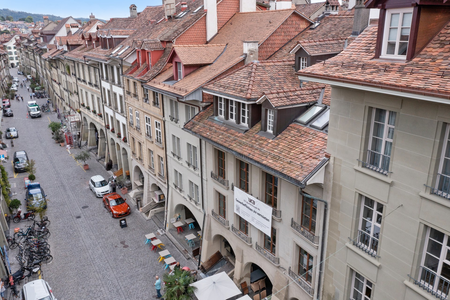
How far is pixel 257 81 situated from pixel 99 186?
85.4ft

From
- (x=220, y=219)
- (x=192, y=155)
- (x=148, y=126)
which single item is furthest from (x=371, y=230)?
(x=148, y=126)

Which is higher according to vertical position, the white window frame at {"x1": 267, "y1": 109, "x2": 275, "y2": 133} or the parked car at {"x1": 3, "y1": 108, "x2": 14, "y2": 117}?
the white window frame at {"x1": 267, "y1": 109, "x2": 275, "y2": 133}

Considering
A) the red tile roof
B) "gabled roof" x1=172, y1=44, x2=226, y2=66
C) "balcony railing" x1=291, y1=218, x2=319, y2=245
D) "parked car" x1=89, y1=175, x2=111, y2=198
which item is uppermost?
"gabled roof" x1=172, y1=44, x2=226, y2=66

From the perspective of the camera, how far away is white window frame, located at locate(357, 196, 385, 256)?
12891 mm

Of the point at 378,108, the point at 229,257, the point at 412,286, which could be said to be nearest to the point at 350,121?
the point at 378,108

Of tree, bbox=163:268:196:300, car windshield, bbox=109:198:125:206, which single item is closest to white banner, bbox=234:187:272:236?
tree, bbox=163:268:196:300

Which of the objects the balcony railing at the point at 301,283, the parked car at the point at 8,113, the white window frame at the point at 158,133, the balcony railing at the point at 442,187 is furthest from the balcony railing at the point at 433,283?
the parked car at the point at 8,113

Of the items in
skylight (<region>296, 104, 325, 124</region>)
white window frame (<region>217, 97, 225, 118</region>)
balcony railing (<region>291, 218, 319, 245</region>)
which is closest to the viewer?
balcony railing (<region>291, 218, 319, 245</region>)

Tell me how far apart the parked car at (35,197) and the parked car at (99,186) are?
4619mm

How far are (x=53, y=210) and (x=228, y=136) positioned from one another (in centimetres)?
2415

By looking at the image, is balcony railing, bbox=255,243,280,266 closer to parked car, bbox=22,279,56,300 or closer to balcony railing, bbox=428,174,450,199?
balcony railing, bbox=428,174,450,199

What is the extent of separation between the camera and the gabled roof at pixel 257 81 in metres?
18.1

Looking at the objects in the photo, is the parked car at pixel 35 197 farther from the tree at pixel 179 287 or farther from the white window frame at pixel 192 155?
the tree at pixel 179 287

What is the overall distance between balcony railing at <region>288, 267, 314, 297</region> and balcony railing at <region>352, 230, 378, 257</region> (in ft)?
13.3
